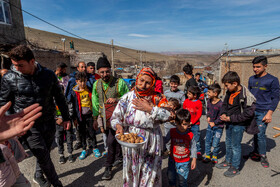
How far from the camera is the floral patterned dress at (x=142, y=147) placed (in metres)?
2.00

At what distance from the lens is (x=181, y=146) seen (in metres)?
2.38

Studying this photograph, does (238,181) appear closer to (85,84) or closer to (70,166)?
(70,166)

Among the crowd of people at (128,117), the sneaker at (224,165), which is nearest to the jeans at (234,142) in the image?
the crowd of people at (128,117)

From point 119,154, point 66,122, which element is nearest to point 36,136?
point 66,122

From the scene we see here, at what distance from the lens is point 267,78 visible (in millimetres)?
3080

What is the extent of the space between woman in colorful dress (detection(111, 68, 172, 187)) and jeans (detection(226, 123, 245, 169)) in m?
1.60

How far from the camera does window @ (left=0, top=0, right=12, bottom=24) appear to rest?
8.61 metres

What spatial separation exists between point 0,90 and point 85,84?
5.26 ft

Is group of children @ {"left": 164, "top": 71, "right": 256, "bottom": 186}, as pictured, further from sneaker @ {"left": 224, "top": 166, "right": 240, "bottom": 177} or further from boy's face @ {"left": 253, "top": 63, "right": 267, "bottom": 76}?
boy's face @ {"left": 253, "top": 63, "right": 267, "bottom": 76}

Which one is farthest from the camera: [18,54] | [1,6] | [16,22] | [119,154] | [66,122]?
[16,22]

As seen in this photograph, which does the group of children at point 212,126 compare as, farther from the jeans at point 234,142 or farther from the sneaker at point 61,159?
the sneaker at point 61,159

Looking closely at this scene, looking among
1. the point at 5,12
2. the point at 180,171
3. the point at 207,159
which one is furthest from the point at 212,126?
the point at 5,12

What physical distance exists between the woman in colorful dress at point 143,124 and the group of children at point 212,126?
0.34 m

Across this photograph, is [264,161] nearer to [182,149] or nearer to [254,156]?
[254,156]
